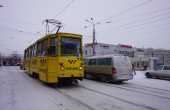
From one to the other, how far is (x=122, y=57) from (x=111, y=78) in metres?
1.82

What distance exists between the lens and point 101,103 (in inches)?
243

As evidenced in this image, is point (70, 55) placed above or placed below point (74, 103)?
above

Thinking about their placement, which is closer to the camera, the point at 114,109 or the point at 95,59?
the point at 114,109

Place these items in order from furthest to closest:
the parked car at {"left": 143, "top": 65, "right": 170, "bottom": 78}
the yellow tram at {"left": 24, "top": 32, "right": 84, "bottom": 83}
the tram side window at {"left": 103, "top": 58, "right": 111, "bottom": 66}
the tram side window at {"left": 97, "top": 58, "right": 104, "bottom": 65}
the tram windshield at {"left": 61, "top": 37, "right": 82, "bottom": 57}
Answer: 1. the parked car at {"left": 143, "top": 65, "right": 170, "bottom": 78}
2. the tram side window at {"left": 97, "top": 58, "right": 104, "bottom": 65}
3. the tram side window at {"left": 103, "top": 58, "right": 111, "bottom": 66}
4. the tram windshield at {"left": 61, "top": 37, "right": 82, "bottom": 57}
5. the yellow tram at {"left": 24, "top": 32, "right": 84, "bottom": 83}

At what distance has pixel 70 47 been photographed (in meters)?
9.41

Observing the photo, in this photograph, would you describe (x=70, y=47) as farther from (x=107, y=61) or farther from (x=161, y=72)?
(x=161, y=72)

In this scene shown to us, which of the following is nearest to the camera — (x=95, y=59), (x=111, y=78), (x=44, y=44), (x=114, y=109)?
(x=114, y=109)

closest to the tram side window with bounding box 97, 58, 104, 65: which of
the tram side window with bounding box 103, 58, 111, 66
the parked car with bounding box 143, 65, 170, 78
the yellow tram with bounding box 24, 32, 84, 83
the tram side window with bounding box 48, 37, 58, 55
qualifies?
the tram side window with bounding box 103, 58, 111, 66

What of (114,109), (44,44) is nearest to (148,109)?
(114,109)

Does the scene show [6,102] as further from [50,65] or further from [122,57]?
[122,57]

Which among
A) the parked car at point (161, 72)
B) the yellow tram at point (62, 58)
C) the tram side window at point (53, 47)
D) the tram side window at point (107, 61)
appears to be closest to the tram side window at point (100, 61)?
the tram side window at point (107, 61)

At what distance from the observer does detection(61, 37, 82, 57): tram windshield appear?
921 cm

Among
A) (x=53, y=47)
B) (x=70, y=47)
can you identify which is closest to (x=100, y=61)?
(x=70, y=47)

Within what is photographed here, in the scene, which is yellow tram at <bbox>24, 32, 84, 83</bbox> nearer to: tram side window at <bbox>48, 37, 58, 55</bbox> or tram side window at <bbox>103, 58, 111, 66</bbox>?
tram side window at <bbox>48, 37, 58, 55</bbox>
